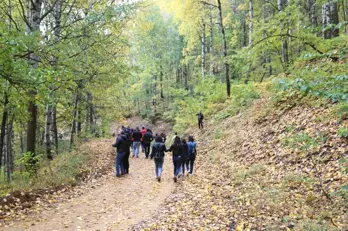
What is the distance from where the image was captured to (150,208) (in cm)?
823

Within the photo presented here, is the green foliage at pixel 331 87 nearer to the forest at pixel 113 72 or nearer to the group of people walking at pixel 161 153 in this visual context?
the forest at pixel 113 72

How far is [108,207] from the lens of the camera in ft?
27.3

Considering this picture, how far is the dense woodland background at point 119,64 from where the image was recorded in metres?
6.62

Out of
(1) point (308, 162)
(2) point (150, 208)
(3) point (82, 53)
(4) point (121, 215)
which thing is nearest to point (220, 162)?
(1) point (308, 162)

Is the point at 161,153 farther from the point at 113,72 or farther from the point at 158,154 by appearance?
the point at 113,72

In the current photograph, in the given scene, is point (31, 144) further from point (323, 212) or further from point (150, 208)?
point (323, 212)

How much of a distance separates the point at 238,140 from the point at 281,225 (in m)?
8.16

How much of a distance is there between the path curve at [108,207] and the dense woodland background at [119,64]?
102 inches

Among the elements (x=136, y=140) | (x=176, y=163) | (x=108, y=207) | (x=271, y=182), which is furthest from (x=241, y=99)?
(x=108, y=207)

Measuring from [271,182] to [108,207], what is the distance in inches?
196

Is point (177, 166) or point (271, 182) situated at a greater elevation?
point (177, 166)

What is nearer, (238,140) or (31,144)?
(31,144)

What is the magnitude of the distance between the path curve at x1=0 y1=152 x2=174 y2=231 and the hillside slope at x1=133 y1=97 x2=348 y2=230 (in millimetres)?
599

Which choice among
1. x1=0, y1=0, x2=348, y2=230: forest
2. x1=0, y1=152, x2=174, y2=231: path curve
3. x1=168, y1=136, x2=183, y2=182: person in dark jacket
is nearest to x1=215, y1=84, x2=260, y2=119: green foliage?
x1=0, y1=0, x2=348, y2=230: forest
